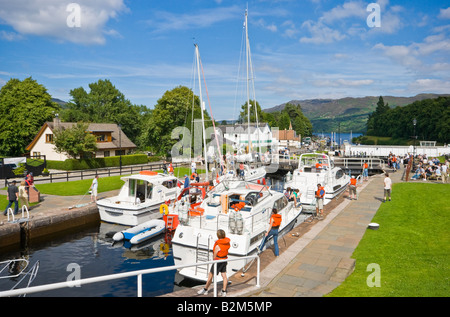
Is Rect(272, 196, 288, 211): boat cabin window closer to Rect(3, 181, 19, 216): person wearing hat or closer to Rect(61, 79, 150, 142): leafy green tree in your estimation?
Rect(3, 181, 19, 216): person wearing hat

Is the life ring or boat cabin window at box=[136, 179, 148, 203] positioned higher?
boat cabin window at box=[136, 179, 148, 203]

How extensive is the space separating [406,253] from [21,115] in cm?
5744

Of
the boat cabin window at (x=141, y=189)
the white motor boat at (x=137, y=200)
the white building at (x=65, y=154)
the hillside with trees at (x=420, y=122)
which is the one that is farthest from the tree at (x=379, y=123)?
the boat cabin window at (x=141, y=189)

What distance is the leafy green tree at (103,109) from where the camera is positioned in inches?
2810

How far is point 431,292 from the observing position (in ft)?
25.3

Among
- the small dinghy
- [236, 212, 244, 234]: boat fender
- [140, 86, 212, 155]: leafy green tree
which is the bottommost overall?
the small dinghy

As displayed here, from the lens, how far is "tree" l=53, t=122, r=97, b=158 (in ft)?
132

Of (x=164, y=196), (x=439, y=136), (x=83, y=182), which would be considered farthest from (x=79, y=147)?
(x=439, y=136)

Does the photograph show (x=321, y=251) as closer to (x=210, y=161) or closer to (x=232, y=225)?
(x=232, y=225)

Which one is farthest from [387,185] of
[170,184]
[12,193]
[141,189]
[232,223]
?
[12,193]

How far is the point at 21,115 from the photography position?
169 ft

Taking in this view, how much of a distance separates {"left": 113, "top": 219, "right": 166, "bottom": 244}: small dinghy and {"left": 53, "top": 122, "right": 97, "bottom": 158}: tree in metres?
27.0

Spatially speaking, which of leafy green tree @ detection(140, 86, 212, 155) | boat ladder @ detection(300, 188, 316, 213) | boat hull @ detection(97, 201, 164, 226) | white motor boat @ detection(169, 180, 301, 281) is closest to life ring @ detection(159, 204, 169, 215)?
boat hull @ detection(97, 201, 164, 226)

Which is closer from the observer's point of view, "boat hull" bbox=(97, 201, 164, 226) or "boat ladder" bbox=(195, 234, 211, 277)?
"boat ladder" bbox=(195, 234, 211, 277)
